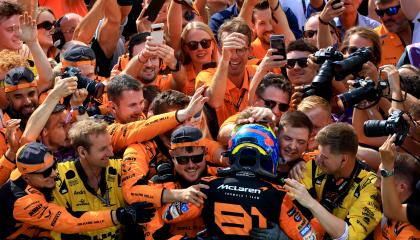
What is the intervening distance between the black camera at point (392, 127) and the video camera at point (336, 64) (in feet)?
3.32

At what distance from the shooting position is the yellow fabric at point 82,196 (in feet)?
24.5

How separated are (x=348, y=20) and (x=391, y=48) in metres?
1.01

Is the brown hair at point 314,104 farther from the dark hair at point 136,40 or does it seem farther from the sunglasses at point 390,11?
the dark hair at point 136,40

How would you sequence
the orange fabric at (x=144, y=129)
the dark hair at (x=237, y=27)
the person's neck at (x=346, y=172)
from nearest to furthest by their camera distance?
the person's neck at (x=346, y=172) < the orange fabric at (x=144, y=129) < the dark hair at (x=237, y=27)

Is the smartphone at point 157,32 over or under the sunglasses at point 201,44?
over

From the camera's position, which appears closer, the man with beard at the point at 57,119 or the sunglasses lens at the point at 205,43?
the man with beard at the point at 57,119

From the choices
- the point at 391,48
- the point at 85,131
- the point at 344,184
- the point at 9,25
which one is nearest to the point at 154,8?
the point at 9,25

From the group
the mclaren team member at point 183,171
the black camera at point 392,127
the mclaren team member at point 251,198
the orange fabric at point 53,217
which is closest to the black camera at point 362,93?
the black camera at point 392,127

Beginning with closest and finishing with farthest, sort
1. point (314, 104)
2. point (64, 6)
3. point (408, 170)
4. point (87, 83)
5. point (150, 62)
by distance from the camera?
point (408, 170) < point (314, 104) < point (87, 83) < point (150, 62) < point (64, 6)

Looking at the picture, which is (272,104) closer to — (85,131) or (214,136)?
(214,136)

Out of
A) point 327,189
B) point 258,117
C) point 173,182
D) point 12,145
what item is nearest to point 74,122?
point 12,145

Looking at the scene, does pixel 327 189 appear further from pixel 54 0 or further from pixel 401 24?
pixel 54 0

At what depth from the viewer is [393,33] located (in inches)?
367

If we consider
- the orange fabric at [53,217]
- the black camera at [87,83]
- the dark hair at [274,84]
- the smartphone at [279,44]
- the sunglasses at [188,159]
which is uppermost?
the smartphone at [279,44]
